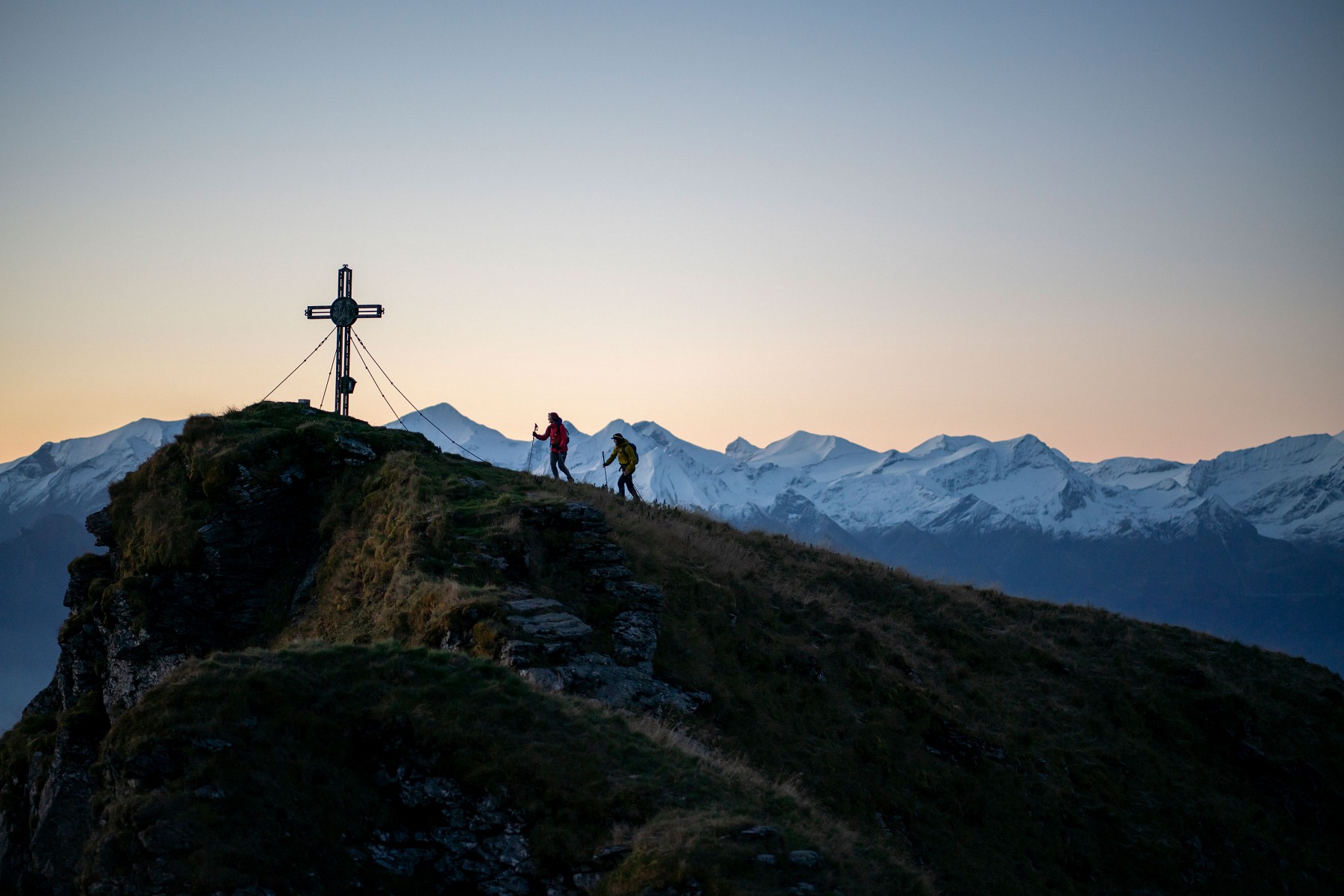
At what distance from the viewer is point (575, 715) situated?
16656 millimetres

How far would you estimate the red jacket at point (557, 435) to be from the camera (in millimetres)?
35750

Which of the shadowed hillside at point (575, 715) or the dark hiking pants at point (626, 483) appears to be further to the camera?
the dark hiking pants at point (626, 483)

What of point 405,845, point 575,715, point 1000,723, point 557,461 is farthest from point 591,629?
point 557,461

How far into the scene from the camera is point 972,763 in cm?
2725

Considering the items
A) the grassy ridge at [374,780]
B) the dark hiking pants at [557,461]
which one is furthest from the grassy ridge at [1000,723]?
the grassy ridge at [374,780]

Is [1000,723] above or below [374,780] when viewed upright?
below

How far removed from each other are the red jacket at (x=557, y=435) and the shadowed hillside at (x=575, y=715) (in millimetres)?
3037

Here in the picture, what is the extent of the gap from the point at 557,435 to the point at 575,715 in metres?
20.2

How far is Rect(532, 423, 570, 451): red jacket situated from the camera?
3575 cm

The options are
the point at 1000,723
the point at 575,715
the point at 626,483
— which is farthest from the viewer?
the point at 626,483

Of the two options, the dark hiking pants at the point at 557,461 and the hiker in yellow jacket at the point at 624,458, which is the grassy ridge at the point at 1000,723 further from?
the dark hiking pants at the point at 557,461

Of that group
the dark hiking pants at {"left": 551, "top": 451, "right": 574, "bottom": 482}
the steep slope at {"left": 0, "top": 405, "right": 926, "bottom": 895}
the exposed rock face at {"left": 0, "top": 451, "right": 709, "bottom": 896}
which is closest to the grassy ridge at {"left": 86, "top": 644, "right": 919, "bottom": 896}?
the steep slope at {"left": 0, "top": 405, "right": 926, "bottom": 895}

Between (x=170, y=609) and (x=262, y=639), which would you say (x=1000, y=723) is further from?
(x=170, y=609)

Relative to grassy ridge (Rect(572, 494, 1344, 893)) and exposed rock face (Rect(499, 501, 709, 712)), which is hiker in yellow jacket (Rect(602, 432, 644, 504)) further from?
exposed rock face (Rect(499, 501, 709, 712))
